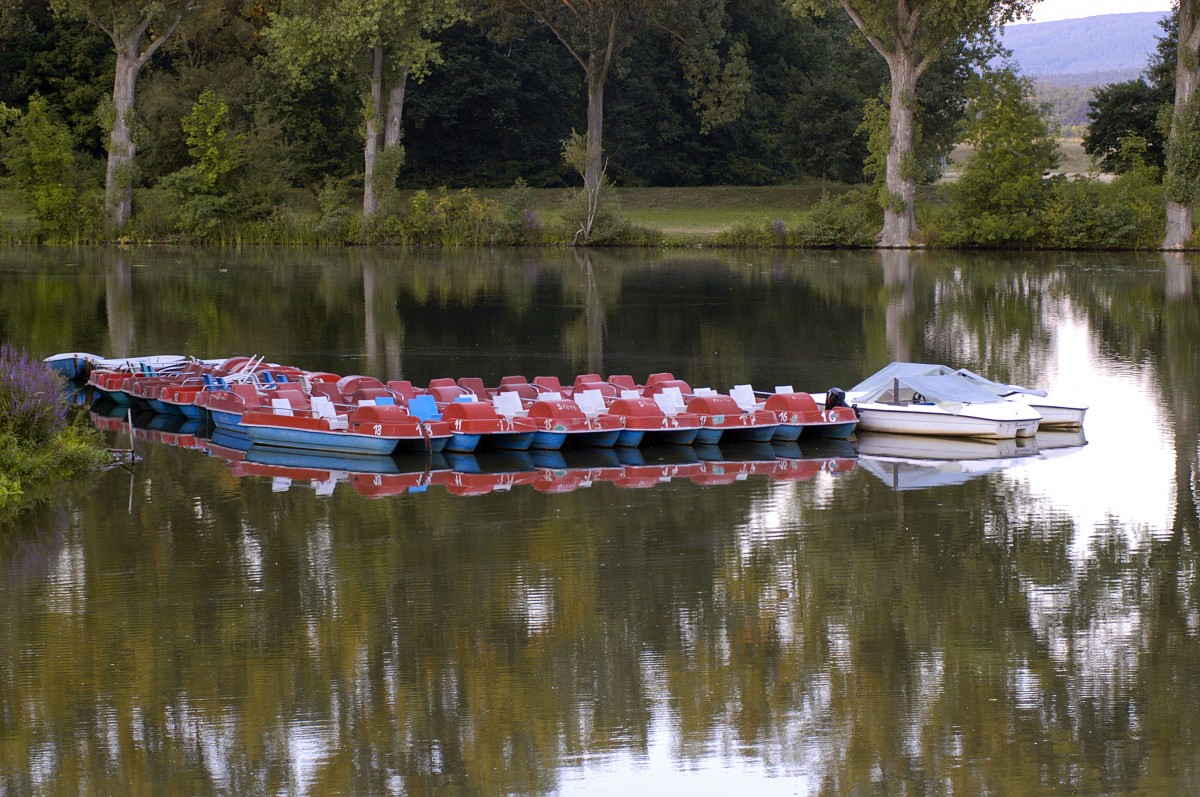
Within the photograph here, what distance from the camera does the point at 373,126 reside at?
6244 centimetres

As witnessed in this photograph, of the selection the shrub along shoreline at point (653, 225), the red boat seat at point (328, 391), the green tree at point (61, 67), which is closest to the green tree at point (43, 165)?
the shrub along shoreline at point (653, 225)

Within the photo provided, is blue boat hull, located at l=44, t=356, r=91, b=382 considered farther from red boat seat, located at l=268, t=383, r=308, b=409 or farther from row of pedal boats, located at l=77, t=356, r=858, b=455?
red boat seat, located at l=268, t=383, r=308, b=409

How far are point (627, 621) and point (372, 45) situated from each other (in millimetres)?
49570

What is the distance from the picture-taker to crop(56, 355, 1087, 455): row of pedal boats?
2050 cm

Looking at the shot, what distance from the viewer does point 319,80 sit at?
68500 mm

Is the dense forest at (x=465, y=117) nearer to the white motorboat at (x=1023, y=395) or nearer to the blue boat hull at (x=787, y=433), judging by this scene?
the white motorboat at (x=1023, y=395)

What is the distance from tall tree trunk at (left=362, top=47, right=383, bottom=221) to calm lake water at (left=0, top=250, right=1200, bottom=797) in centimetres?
3876

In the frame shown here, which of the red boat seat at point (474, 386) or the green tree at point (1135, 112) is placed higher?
the green tree at point (1135, 112)

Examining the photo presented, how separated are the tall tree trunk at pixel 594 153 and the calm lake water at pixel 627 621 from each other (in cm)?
3766

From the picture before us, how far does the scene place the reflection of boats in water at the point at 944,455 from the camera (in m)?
19.1

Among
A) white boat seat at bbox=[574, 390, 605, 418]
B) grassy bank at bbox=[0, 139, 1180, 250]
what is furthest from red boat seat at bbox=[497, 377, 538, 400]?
grassy bank at bbox=[0, 139, 1180, 250]

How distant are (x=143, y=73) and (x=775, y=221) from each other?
29.5 metres

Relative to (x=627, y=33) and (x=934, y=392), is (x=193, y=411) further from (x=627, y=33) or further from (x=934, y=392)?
(x=627, y=33)

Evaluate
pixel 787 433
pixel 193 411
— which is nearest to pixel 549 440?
pixel 787 433
